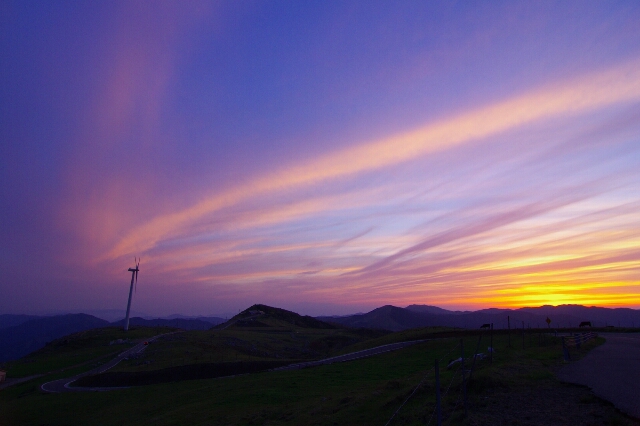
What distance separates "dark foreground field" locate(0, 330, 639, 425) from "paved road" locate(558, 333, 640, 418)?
622 mm

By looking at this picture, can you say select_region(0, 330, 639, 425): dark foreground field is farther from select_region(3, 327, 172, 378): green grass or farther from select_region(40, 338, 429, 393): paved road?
select_region(3, 327, 172, 378): green grass

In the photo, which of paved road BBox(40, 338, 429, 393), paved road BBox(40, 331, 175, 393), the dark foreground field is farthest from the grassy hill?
paved road BBox(40, 338, 429, 393)

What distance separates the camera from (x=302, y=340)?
113m

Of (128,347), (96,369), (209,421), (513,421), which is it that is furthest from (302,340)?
(513,421)

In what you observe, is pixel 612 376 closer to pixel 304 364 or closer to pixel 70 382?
pixel 304 364

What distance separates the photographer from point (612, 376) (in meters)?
21.1

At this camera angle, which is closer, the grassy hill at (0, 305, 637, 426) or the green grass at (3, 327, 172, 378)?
the grassy hill at (0, 305, 637, 426)

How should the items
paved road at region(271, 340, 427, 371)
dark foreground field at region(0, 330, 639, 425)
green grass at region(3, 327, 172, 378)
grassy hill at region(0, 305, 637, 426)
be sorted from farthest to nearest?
green grass at region(3, 327, 172, 378)
paved road at region(271, 340, 427, 371)
grassy hill at region(0, 305, 637, 426)
dark foreground field at region(0, 330, 639, 425)

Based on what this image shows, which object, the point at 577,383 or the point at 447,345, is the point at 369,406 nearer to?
the point at 577,383

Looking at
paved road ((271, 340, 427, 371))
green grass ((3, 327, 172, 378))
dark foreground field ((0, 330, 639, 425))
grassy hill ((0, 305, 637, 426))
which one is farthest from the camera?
green grass ((3, 327, 172, 378))

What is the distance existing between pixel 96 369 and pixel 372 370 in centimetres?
5273

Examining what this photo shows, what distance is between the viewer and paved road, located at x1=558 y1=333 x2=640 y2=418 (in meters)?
15.9

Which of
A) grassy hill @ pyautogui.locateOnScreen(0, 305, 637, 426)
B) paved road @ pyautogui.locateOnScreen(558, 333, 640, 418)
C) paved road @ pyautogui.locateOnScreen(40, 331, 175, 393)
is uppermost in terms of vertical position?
paved road @ pyautogui.locateOnScreen(558, 333, 640, 418)

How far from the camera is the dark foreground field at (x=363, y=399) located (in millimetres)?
16297
